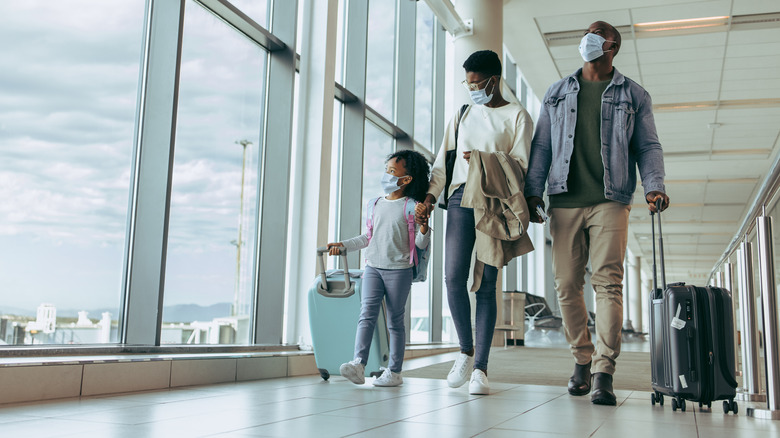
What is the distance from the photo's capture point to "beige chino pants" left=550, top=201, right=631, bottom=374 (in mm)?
2703

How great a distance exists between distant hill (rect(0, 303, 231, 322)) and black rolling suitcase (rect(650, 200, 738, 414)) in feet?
8.84

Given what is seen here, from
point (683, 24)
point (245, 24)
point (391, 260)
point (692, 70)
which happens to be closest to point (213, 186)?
point (245, 24)

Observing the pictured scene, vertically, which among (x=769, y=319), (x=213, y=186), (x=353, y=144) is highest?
(x=353, y=144)

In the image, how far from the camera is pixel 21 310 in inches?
122

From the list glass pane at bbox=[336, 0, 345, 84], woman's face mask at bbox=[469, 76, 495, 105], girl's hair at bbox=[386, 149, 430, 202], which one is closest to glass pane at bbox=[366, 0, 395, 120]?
glass pane at bbox=[336, 0, 345, 84]

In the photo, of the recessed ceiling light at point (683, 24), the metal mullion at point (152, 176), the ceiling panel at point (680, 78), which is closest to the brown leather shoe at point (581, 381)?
the metal mullion at point (152, 176)

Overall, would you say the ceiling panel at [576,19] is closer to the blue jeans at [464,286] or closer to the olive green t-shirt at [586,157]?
the olive green t-shirt at [586,157]

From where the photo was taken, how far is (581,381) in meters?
2.86

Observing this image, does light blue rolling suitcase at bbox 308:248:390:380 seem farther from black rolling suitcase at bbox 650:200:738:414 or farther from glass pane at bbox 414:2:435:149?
glass pane at bbox 414:2:435:149

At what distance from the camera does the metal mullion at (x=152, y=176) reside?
357 cm

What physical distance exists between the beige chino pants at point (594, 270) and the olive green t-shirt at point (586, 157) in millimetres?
42

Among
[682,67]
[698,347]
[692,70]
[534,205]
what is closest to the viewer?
[698,347]

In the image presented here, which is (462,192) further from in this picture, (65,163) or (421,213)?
(65,163)

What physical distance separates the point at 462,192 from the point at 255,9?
2.71 m
